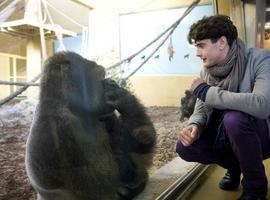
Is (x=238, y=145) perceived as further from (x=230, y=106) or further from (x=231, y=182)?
(x=231, y=182)

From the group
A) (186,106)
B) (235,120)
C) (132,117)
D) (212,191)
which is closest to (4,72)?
(132,117)

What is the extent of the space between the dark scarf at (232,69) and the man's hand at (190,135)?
0.26 m

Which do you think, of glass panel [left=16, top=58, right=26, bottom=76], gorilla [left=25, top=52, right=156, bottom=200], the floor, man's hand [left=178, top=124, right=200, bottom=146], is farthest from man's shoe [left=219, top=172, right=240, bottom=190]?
glass panel [left=16, top=58, right=26, bottom=76]

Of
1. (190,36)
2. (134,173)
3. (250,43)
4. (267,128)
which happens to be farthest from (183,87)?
(250,43)

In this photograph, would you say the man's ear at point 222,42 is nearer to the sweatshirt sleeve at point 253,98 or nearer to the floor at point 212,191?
the sweatshirt sleeve at point 253,98

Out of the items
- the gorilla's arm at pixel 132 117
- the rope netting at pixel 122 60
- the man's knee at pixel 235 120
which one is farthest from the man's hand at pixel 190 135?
the rope netting at pixel 122 60

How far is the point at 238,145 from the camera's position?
161cm

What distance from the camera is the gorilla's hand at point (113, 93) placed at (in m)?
1.32

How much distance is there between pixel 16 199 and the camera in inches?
46.7

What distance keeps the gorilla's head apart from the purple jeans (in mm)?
664

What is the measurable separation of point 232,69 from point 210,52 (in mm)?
134

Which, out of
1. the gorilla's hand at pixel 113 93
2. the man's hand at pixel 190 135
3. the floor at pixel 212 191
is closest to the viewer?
the gorilla's hand at pixel 113 93

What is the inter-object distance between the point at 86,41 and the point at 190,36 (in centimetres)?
74

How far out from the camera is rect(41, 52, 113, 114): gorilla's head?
1170 mm
